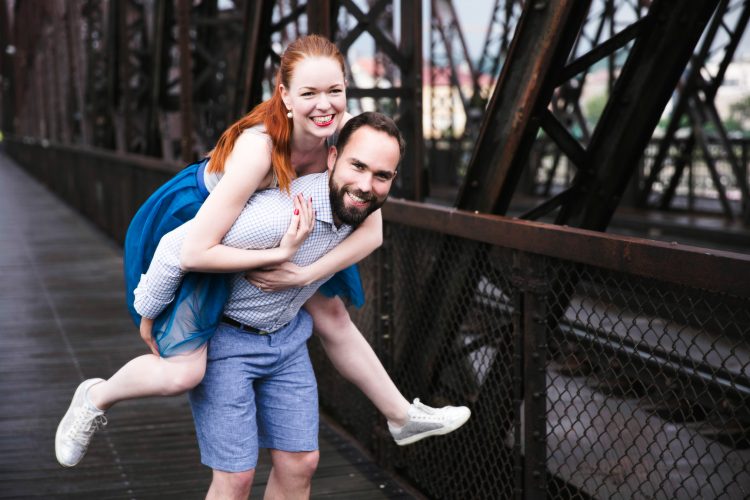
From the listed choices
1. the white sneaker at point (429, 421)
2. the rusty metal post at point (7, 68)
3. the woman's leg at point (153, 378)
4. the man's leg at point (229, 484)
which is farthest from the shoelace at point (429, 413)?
the rusty metal post at point (7, 68)

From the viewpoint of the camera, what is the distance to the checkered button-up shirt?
10.3 feet

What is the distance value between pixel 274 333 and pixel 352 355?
0.33 metres

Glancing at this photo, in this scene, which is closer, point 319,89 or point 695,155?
point 319,89

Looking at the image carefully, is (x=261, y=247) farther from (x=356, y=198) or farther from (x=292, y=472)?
(x=292, y=472)

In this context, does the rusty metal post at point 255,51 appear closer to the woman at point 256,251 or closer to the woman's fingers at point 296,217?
the woman at point 256,251

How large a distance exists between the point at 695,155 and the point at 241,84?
12617 millimetres

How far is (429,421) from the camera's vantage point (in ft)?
11.8

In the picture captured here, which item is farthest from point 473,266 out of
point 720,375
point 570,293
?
point 720,375

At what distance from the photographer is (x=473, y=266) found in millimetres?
4547

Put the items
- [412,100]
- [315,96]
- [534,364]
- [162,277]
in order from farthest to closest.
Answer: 1. [412,100]
2. [534,364]
3. [162,277]
4. [315,96]

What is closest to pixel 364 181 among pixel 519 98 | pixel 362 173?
pixel 362 173

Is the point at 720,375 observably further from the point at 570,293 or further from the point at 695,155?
the point at 695,155

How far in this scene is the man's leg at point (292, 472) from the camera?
11.2 ft

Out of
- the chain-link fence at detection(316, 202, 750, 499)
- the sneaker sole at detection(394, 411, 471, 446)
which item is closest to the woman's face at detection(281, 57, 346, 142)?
the chain-link fence at detection(316, 202, 750, 499)
